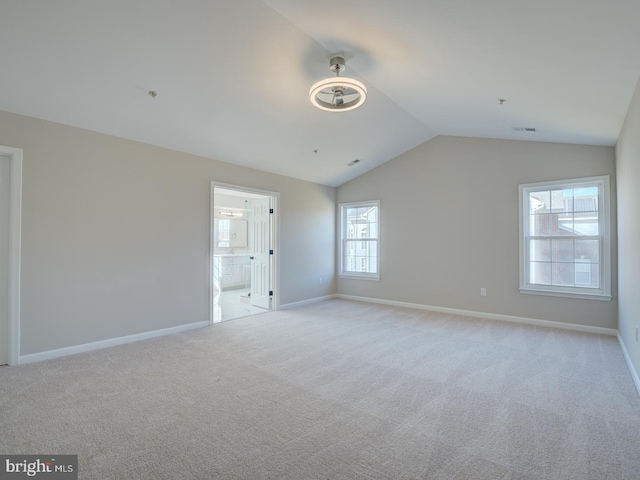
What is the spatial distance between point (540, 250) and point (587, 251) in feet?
1.78

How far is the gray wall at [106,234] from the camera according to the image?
3.28 metres

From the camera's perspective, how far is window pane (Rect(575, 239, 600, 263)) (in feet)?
14.2

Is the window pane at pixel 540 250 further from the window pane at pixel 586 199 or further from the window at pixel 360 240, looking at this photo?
the window at pixel 360 240

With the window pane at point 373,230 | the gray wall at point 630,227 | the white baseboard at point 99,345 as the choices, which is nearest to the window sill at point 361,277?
the window pane at point 373,230

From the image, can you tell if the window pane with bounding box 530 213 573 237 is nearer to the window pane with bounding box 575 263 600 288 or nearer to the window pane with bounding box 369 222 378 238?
the window pane with bounding box 575 263 600 288

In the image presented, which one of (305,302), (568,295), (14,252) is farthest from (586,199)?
(14,252)

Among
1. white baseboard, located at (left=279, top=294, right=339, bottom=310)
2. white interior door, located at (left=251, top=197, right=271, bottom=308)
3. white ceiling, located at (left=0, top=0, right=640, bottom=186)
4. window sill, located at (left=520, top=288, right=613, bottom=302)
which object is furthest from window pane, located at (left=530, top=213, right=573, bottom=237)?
white interior door, located at (left=251, top=197, right=271, bottom=308)

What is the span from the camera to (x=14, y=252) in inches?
124

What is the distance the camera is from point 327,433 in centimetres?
206

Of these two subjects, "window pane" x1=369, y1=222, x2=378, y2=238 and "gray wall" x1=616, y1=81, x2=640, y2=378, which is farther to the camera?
"window pane" x1=369, y1=222, x2=378, y2=238

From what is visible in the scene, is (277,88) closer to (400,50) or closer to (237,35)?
(237,35)

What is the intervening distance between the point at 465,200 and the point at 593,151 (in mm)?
1746

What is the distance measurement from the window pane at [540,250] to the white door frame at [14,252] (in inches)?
256

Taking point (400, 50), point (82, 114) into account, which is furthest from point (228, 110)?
point (400, 50)
